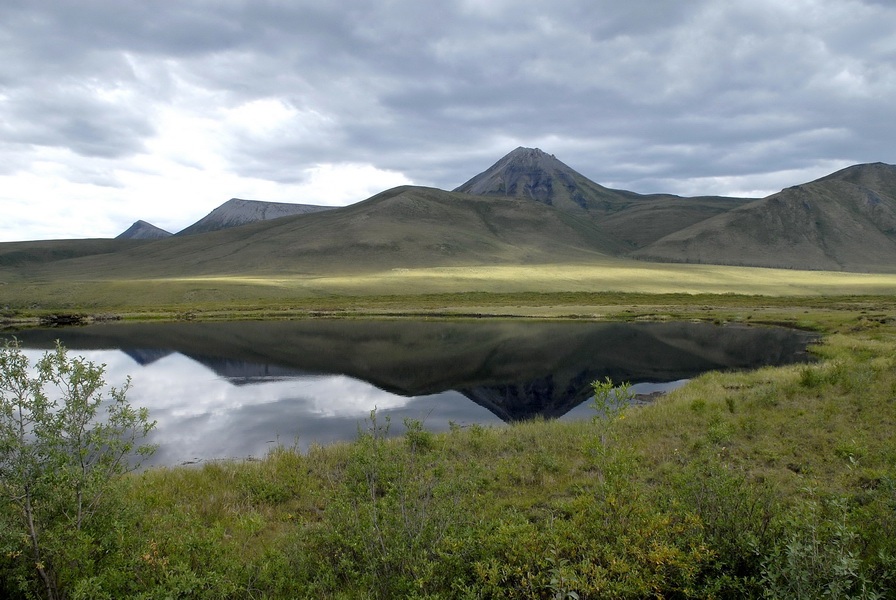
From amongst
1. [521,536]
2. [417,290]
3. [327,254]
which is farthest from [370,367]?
[327,254]

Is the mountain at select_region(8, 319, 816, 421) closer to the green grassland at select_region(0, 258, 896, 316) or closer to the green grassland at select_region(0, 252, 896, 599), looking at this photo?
the green grassland at select_region(0, 252, 896, 599)

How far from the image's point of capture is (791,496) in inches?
339

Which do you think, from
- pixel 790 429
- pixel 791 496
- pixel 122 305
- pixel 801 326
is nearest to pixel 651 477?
pixel 791 496

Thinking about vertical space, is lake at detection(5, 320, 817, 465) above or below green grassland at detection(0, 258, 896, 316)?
below

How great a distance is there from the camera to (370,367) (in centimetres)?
3366

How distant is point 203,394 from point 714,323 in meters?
51.9

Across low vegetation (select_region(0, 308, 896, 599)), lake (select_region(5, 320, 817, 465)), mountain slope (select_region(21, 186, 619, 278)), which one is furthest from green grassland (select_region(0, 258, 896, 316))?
low vegetation (select_region(0, 308, 896, 599))

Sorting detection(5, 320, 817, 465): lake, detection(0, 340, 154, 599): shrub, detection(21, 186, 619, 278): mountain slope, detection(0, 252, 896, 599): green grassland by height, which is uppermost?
detection(21, 186, 619, 278): mountain slope

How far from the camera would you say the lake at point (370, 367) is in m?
20.7

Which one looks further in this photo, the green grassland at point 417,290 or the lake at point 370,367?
the green grassland at point 417,290

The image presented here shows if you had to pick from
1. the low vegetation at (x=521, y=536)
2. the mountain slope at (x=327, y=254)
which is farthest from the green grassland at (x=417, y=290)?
the low vegetation at (x=521, y=536)

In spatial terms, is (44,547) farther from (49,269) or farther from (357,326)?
(49,269)

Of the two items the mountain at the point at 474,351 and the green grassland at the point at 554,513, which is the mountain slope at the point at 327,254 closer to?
the mountain at the point at 474,351

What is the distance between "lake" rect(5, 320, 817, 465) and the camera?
20.7 meters
